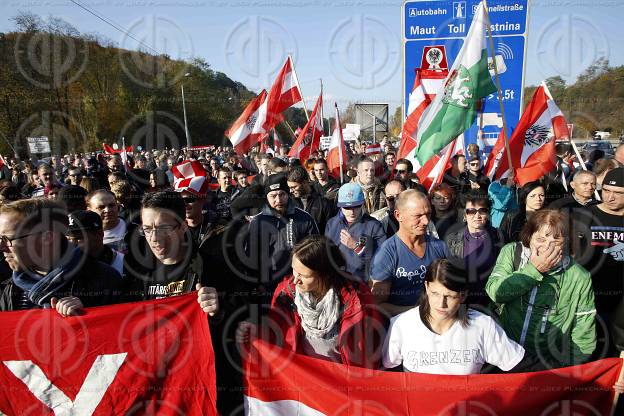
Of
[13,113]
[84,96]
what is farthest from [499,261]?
[84,96]

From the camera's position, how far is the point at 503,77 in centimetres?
1041

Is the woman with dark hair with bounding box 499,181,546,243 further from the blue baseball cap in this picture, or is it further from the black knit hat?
the black knit hat

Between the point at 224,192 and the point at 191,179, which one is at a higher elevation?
the point at 191,179

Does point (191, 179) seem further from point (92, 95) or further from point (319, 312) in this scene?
point (92, 95)

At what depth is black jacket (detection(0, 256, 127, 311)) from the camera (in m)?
2.71

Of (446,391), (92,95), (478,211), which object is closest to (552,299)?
(446,391)

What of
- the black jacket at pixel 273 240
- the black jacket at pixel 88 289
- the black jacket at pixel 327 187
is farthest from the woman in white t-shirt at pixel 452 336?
the black jacket at pixel 327 187

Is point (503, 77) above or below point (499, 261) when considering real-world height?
above

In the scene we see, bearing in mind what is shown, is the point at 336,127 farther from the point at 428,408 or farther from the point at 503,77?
the point at 428,408

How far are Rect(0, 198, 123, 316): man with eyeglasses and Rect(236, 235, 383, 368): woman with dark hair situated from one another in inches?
36.9

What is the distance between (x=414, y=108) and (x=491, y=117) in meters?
3.52

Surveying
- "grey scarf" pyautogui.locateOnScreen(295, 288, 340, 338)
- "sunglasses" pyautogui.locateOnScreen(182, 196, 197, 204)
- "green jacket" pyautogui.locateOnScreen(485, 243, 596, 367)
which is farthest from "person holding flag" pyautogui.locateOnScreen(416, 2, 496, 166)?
"grey scarf" pyautogui.locateOnScreen(295, 288, 340, 338)

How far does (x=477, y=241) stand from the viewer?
148 inches

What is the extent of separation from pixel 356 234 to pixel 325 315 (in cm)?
156
